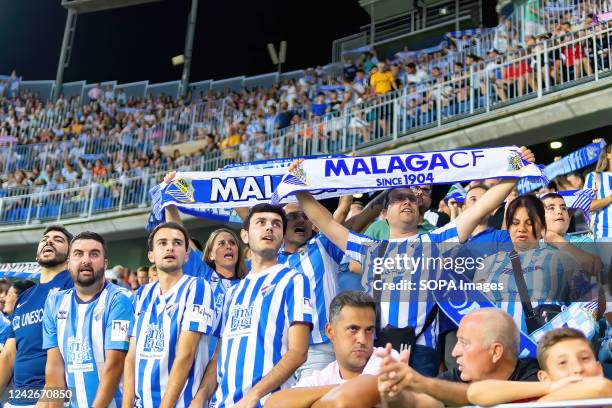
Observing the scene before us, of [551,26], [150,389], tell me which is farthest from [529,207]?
[551,26]

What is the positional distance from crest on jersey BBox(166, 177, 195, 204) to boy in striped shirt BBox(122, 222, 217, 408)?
1569mm

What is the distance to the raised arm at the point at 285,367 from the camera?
4203mm

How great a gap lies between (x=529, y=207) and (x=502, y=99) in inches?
317

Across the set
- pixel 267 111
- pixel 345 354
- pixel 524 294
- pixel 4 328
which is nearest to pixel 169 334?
pixel 345 354

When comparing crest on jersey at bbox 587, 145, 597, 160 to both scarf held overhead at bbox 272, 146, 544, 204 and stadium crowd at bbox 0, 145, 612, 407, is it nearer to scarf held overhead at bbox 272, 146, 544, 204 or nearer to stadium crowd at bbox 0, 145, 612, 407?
stadium crowd at bbox 0, 145, 612, 407

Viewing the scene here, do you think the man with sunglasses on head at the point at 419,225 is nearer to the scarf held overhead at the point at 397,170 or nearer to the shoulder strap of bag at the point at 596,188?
the scarf held overhead at the point at 397,170

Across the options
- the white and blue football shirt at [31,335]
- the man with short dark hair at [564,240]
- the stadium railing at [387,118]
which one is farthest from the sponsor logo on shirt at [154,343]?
the stadium railing at [387,118]

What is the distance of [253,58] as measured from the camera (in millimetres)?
28094

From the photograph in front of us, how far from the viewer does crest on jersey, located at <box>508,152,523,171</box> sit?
210 inches

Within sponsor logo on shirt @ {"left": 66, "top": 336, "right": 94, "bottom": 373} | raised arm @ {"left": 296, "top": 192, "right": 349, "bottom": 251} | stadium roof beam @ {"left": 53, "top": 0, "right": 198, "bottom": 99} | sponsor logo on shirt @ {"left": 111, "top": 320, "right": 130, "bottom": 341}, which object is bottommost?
sponsor logo on shirt @ {"left": 66, "top": 336, "right": 94, "bottom": 373}

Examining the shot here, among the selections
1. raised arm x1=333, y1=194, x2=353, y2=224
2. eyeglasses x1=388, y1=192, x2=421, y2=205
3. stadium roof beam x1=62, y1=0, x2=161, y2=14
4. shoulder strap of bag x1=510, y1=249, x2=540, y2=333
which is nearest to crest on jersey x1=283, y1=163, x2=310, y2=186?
eyeglasses x1=388, y1=192, x2=421, y2=205

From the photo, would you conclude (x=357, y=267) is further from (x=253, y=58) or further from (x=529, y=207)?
(x=253, y=58)

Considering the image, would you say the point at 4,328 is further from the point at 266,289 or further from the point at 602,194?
the point at 602,194

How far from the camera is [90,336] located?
532 centimetres
